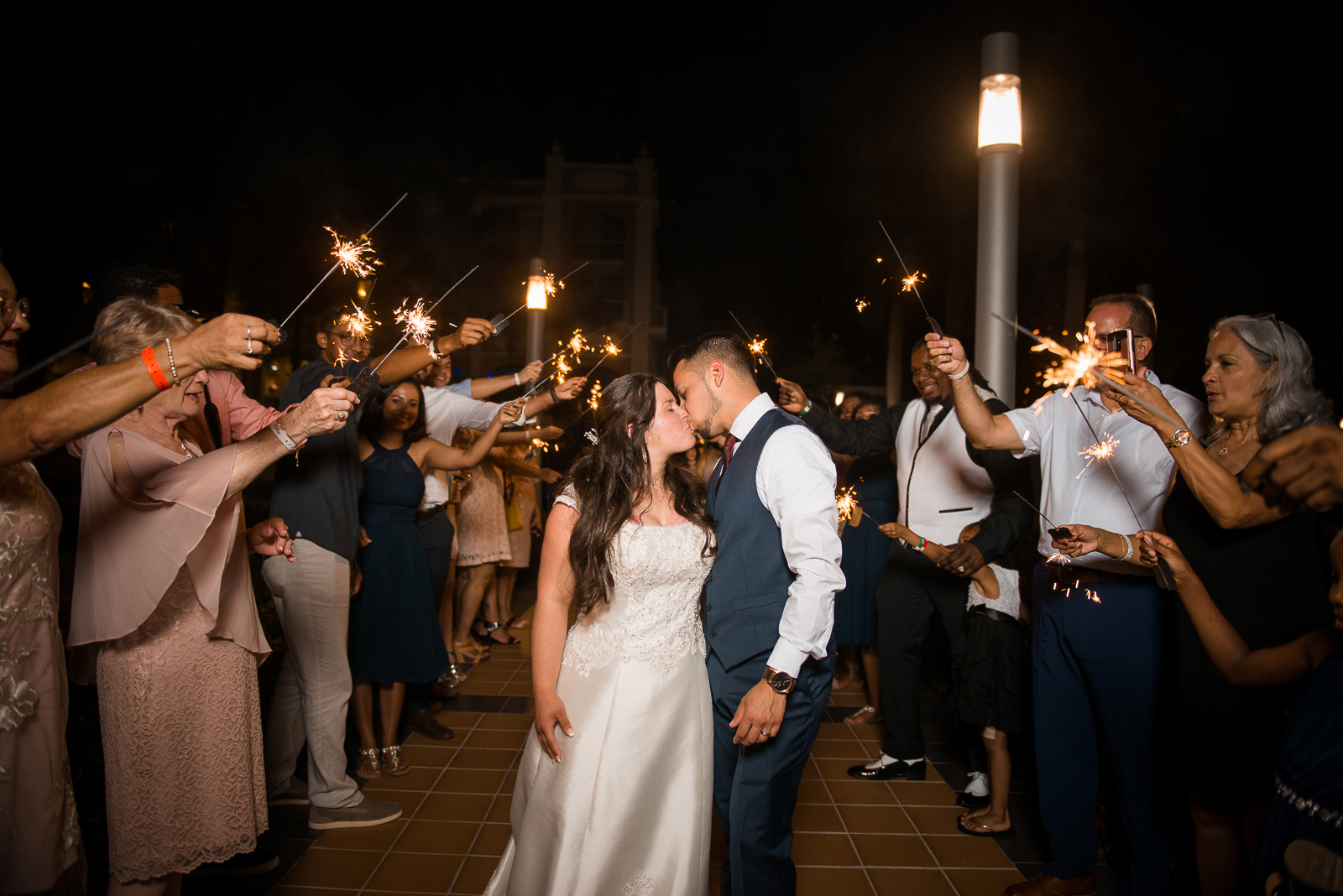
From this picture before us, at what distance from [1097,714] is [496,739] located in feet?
10.7

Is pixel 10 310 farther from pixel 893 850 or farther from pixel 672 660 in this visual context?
pixel 893 850

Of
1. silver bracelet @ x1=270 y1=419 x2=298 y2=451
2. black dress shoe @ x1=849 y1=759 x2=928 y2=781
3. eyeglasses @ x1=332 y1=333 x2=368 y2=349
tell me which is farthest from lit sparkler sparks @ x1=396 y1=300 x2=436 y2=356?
black dress shoe @ x1=849 y1=759 x2=928 y2=781

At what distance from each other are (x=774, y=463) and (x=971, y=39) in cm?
723

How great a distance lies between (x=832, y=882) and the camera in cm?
312

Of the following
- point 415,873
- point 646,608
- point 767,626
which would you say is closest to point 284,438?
point 646,608

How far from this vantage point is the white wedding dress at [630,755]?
7.59 feet

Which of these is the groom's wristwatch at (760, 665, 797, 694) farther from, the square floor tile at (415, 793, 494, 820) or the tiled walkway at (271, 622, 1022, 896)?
the square floor tile at (415, 793, 494, 820)

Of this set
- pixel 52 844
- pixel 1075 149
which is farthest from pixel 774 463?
pixel 1075 149

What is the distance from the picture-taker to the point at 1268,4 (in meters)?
5.84

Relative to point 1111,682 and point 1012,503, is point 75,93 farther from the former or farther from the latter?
point 1111,682

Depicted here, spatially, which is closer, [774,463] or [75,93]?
[774,463]

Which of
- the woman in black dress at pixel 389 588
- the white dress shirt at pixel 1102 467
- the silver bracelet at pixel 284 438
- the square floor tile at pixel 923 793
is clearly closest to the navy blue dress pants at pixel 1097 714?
the white dress shirt at pixel 1102 467

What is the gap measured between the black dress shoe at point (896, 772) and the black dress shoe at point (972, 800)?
315 millimetres

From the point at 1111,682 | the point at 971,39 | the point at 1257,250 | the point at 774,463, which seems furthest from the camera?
the point at 971,39
